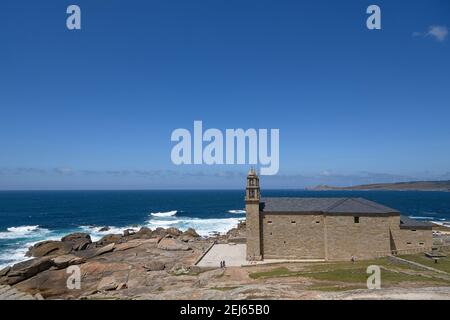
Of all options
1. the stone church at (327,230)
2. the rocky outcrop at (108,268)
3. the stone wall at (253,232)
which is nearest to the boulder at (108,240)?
the rocky outcrop at (108,268)

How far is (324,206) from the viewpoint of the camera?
3650cm

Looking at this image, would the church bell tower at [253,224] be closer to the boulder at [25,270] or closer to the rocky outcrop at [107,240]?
the boulder at [25,270]

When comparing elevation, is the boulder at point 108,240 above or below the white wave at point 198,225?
above

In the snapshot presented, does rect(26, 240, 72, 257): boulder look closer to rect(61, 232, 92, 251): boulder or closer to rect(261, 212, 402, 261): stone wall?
rect(61, 232, 92, 251): boulder

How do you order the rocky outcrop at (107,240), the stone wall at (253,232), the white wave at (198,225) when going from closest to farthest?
the stone wall at (253,232)
the rocky outcrop at (107,240)
the white wave at (198,225)

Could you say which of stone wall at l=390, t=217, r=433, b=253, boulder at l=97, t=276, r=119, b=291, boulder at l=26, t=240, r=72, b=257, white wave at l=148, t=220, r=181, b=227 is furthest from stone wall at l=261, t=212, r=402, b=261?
white wave at l=148, t=220, r=181, b=227

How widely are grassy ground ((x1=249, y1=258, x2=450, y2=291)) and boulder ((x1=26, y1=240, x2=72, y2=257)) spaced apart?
109 feet

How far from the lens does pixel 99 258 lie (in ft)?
143

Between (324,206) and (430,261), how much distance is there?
11.0 metres

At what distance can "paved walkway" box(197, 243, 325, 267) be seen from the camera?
3450 centimetres

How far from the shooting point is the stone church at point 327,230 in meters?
33.9

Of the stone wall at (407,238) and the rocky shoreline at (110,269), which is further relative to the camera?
the stone wall at (407,238)

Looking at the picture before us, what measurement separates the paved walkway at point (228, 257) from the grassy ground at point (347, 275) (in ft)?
14.4
